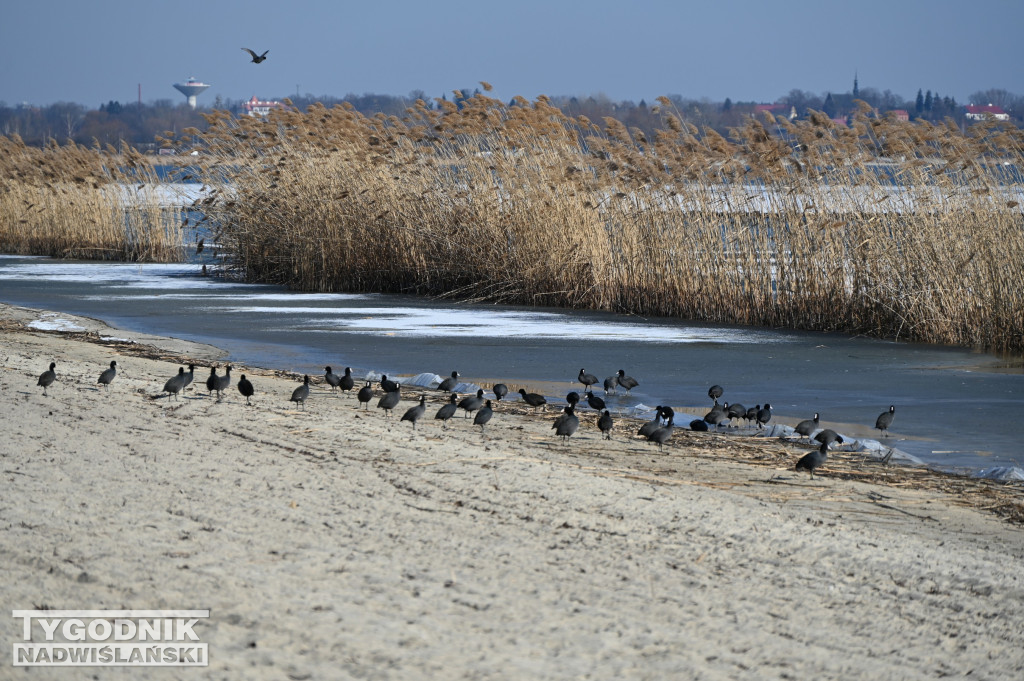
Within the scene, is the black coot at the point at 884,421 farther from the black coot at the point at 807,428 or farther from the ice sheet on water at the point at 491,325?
the ice sheet on water at the point at 491,325

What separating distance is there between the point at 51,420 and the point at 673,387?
5584mm

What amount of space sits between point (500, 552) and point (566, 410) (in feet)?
11.1

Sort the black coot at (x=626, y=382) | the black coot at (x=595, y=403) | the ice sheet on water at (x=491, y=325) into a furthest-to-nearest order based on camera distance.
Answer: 1. the ice sheet on water at (x=491, y=325)
2. the black coot at (x=626, y=382)
3. the black coot at (x=595, y=403)

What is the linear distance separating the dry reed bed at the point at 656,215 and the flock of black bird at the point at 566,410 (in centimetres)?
542

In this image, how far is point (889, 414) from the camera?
8.84m

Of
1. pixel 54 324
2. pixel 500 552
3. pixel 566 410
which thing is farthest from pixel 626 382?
pixel 54 324

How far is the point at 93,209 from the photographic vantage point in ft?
95.7

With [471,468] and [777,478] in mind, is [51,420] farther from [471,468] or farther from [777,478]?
[777,478]

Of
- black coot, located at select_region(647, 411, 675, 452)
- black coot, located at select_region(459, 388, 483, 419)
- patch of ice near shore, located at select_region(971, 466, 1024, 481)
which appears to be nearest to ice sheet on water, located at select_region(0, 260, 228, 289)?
black coot, located at select_region(459, 388, 483, 419)

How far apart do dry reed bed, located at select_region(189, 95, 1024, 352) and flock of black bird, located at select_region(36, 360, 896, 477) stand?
17.8 ft

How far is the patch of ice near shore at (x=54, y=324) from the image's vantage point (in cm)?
1535

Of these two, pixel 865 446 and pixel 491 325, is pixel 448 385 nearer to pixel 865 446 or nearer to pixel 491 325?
pixel 865 446

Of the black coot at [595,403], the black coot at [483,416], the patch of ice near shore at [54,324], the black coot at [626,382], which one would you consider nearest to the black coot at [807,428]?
the black coot at [595,403]

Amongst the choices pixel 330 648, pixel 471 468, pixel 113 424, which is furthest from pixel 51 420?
pixel 330 648
